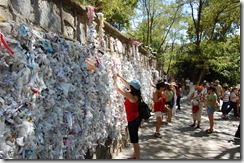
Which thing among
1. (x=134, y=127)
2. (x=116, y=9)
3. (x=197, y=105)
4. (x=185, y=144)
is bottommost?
(x=185, y=144)

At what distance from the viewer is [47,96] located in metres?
2.33

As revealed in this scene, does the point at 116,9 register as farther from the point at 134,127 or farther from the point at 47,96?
the point at 47,96

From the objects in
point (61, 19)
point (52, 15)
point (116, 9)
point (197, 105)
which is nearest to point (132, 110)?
point (61, 19)

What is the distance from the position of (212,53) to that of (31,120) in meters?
15.7

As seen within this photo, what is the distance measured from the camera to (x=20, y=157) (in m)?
1.94

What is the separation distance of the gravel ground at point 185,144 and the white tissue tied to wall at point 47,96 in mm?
1713

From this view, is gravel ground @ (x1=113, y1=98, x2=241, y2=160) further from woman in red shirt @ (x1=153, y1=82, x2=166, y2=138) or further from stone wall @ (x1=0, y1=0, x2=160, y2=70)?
stone wall @ (x1=0, y1=0, x2=160, y2=70)

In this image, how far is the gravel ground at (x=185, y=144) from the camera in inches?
196

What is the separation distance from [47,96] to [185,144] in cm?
437

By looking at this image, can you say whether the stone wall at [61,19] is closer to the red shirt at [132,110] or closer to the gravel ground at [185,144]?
the red shirt at [132,110]

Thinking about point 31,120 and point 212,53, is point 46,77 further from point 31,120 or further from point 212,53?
point 212,53

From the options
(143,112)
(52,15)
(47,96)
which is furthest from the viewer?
(143,112)

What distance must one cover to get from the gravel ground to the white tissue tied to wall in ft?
5.62

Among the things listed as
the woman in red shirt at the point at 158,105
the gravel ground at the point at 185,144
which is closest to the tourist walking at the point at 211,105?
the gravel ground at the point at 185,144
